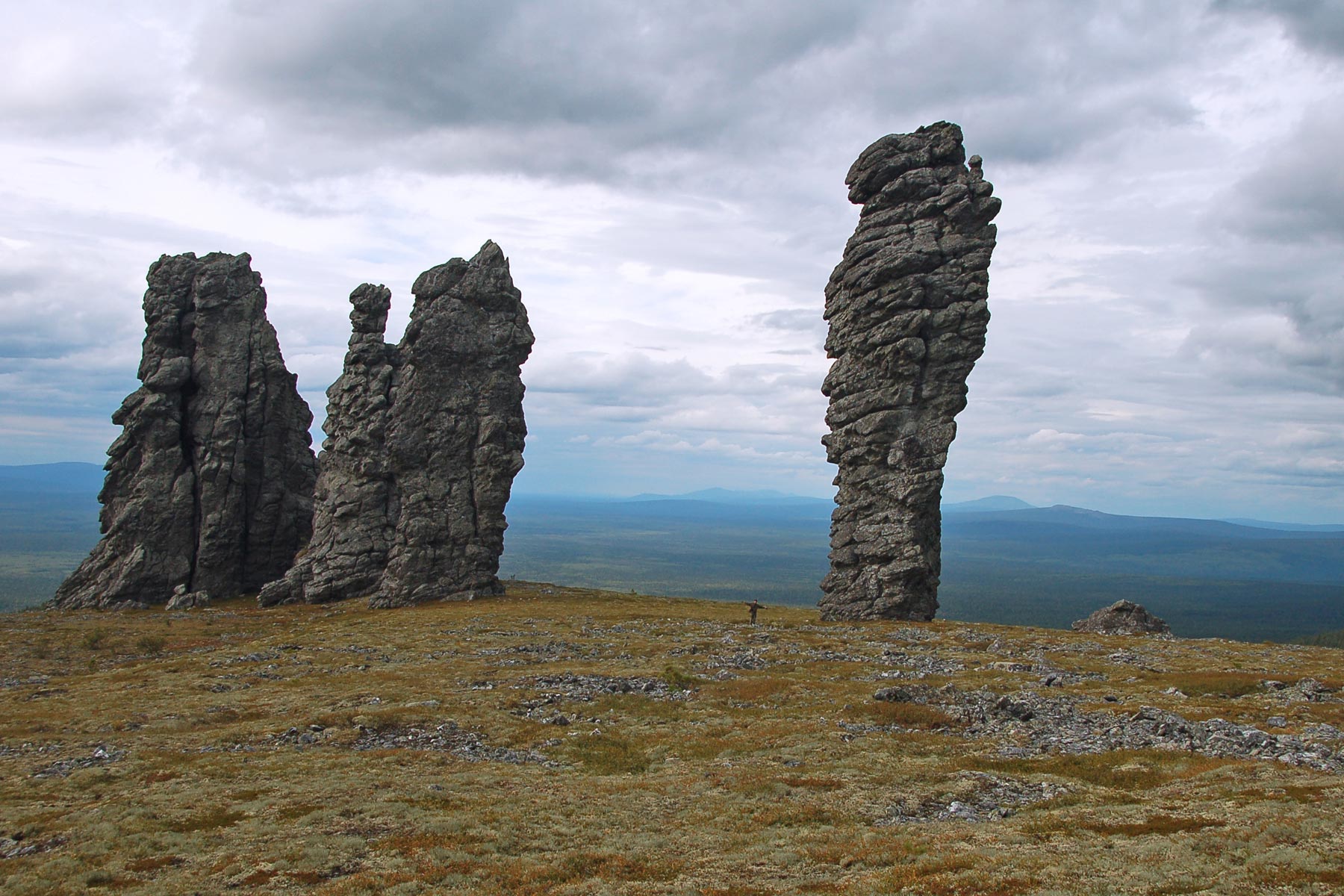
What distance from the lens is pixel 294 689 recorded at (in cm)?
5381

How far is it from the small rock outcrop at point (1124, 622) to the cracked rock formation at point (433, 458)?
70.8 m

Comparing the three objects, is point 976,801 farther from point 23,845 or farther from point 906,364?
point 906,364

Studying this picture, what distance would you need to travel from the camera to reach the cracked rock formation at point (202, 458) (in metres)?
110

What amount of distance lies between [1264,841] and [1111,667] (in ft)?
124

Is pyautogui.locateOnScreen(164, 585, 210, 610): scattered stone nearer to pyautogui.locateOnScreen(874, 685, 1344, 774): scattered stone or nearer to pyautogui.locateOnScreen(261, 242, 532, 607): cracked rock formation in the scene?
pyautogui.locateOnScreen(261, 242, 532, 607): cracked rock formation

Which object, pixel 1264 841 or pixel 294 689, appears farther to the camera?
pixel 294 689

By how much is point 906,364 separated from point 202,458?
325ft

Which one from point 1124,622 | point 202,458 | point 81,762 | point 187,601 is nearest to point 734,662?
point 81,762

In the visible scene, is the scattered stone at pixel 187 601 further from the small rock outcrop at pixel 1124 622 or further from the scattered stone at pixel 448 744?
the small rock outcrop at pixel 1124 622

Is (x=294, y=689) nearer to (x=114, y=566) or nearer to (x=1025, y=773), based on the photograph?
(x=1025, y=773)

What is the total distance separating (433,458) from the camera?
108500mm

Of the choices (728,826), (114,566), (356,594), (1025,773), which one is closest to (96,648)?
(356,594)

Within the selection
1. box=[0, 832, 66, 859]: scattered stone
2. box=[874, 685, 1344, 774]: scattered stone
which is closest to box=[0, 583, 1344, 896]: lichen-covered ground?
box=[0, 832, 66, 859]: scattered stone

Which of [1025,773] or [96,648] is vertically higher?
[1025,773]
